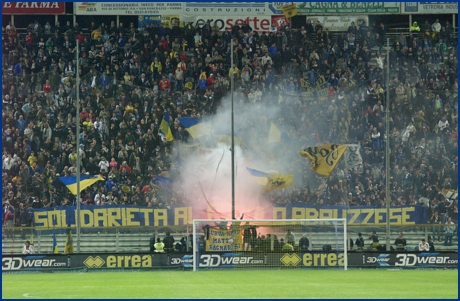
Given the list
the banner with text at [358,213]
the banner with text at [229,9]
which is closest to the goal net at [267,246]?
the banner with text at [358,213]

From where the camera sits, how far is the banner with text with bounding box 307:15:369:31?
47.2 meters

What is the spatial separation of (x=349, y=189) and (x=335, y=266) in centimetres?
657

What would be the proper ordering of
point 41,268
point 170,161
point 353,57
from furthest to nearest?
1. point 353,57
2. point 170,161
3. point 41,268

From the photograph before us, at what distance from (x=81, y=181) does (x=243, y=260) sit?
27.7 ft

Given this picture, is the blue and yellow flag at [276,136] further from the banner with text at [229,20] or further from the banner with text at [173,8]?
the banner with text at [173,8]

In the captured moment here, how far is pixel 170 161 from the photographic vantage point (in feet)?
126

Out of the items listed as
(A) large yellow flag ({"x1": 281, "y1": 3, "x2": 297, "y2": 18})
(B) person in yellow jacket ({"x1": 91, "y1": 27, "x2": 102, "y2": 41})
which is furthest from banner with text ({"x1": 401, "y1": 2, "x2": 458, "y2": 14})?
(B) person in yellow jacket ({"x1": 91, "y1": 27, "x2": 102, "y2": 41})

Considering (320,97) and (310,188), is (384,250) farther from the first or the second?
(320,97)

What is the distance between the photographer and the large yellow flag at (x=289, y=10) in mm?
47156

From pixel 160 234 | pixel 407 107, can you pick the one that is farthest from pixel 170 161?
pixel 407 107

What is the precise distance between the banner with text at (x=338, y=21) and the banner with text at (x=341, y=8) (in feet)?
1.04

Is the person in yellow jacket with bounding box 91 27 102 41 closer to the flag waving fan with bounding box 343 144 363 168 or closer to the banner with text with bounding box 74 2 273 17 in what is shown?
the banner with text with bounding box 74 2 273 17

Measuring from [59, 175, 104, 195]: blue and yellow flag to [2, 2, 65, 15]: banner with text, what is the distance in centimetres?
1298

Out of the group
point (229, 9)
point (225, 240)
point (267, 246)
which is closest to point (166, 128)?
point (225, 240)
